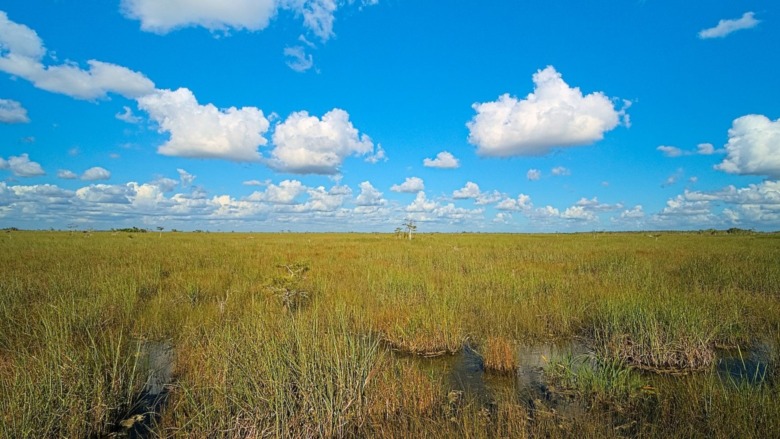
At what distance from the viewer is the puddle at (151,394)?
3.87 metres

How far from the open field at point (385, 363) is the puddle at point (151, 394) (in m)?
0.03

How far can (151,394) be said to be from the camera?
4.53 m

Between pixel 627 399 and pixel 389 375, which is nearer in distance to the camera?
pixel 627 399

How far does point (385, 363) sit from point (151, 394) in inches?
116

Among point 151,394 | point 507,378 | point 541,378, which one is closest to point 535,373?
point 541,378

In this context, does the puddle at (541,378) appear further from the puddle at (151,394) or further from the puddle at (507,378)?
the puddle at (151,394)

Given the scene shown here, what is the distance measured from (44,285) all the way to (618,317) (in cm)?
1301

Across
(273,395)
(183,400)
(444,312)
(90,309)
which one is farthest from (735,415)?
(90,309)

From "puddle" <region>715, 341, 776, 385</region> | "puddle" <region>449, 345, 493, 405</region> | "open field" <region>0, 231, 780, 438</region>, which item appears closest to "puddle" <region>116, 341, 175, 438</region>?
"open field" <region>0, 231, 780, 438</region>

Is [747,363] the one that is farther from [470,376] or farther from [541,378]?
[470,376]

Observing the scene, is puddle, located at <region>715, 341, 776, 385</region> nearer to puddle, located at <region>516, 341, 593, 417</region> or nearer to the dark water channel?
the dark water channel

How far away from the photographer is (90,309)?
665 centimetres

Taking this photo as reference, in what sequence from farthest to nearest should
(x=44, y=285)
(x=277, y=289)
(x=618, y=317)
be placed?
1. (x=44, y=285)
2. (x=277, y=289)
3. (x=618, y=317)

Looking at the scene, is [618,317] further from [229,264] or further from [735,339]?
[229,264]
